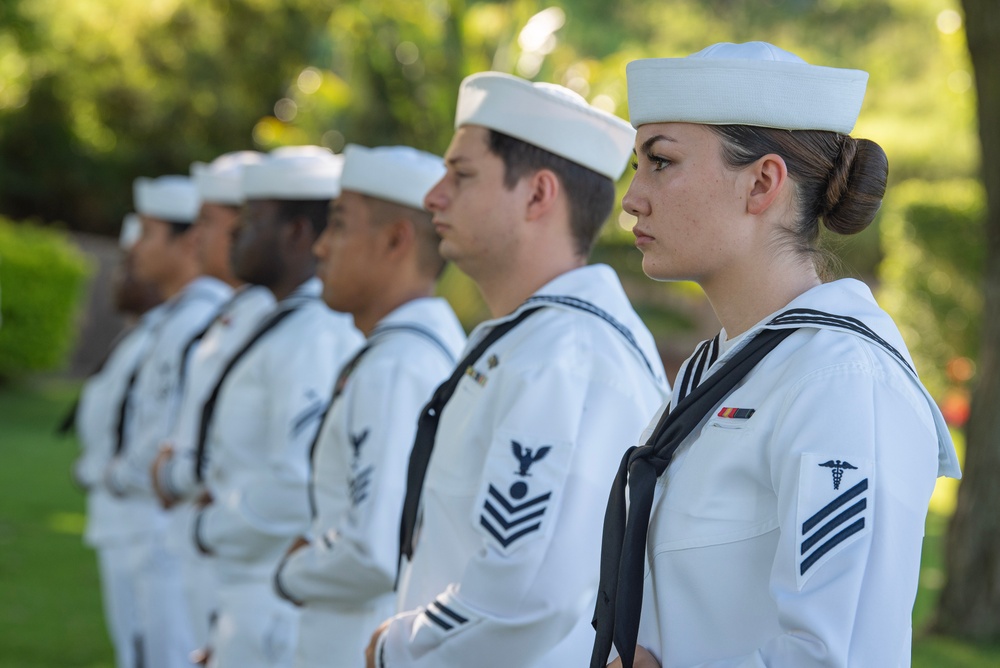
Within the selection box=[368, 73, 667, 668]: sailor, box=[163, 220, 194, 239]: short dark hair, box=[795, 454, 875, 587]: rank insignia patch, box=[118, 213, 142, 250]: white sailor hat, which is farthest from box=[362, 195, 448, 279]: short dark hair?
box=[118, 213, 142, 250]: white sailor hat

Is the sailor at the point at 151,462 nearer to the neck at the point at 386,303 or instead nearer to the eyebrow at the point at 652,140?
the neck at the point at 386,303

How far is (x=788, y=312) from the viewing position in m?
2.04

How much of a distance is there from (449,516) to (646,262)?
96 centimetres

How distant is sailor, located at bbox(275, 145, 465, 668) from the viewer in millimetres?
3461

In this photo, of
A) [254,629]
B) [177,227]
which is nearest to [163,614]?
[254,629]

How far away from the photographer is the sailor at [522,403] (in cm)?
267

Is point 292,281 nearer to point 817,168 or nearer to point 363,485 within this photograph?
point 363,485

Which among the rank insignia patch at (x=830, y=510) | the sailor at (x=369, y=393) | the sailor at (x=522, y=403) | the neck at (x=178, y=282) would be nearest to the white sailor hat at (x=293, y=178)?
the sailor at (x=369, y=393)

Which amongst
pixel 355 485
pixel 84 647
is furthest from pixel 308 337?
pixel 84 647

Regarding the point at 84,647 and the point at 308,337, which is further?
the point at 84,647

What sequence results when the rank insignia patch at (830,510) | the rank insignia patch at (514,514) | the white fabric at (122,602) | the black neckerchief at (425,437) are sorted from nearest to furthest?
the rank insignia patch at (830,510) → the rank insignia patch at (514,514) → the black neckerchief at (425,437) → the white fabric at (122,602)

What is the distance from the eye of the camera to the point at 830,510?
1.81 meters

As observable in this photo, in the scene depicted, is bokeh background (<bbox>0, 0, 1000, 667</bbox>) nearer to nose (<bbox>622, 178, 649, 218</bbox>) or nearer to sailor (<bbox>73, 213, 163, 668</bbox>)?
nose (<bbox>622, 178, 649, 218</bbox>)

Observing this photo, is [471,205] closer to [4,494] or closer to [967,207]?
[4,494]
